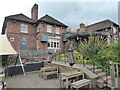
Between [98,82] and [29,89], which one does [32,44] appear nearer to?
[29,89]

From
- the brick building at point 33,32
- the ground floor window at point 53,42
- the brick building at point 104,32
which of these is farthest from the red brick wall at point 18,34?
the brick building at point 104,32

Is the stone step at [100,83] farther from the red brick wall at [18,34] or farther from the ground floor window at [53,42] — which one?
the red brick wall at [18,34]

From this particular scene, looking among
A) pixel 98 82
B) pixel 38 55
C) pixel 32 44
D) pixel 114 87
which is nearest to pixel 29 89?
pixel 98 82

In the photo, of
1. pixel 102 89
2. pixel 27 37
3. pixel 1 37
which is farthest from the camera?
pixel 27 37

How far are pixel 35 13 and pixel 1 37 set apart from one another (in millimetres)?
12429

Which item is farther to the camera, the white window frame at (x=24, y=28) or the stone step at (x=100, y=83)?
the white window frame at (x=24, y=28)

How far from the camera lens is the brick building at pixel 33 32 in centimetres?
1366

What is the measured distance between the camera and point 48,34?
1522 centimetres

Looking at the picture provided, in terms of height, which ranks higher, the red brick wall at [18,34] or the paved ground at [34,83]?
the red brick wall at [18,34]

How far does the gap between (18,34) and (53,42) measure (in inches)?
244

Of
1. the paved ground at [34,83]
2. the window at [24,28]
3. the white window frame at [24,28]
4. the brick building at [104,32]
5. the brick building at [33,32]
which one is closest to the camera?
the paved ground at [34,83]

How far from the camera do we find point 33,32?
52.0 ft

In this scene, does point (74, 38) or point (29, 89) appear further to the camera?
point (74, 38)

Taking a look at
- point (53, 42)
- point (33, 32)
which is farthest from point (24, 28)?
point (53, 42)
